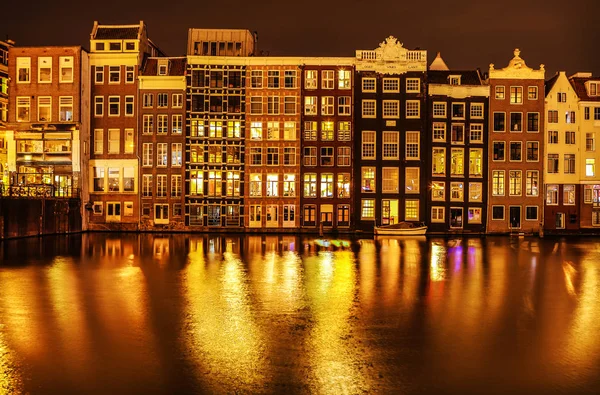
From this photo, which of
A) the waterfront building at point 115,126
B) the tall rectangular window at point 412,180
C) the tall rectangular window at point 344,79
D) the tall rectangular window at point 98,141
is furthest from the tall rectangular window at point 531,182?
the tall rectangular window at point 98,141

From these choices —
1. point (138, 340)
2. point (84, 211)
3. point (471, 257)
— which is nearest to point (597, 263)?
point (471, 257)

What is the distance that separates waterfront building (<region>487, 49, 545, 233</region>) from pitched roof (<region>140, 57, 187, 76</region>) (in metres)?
41.4

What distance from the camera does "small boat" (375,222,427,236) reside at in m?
69.0

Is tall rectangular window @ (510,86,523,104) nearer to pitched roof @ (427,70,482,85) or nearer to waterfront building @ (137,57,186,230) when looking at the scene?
pitched roof @ (427,70,482,85)

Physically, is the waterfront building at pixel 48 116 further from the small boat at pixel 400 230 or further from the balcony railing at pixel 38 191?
the small boat at pixel 400 230

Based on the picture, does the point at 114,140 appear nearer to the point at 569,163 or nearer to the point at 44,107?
the point at 44,107

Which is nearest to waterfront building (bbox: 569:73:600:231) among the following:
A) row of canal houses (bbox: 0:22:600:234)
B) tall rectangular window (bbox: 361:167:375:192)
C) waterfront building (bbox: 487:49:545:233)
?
row of canal houses (bbox: 0:22:600:234)

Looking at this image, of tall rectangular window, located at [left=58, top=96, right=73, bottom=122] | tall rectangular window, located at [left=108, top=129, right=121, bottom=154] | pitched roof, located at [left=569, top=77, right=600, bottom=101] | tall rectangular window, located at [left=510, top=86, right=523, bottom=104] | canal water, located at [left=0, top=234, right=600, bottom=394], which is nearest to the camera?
canal water, located at [left=0, top=234, right=600, bottom=394]

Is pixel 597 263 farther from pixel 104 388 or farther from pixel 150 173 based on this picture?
pixel 150 173

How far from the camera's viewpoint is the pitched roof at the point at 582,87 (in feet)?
246

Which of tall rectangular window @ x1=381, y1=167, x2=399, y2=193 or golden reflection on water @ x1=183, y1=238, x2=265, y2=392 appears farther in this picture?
tall rectangular window @ x1=381, y1=167, x2=399, y2=193

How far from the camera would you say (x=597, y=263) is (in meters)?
42.4

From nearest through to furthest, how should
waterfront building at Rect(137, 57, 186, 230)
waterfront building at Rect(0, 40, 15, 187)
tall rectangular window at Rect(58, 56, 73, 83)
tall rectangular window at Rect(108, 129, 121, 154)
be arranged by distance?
1. tall rectangular window at Rect(58, 56, 73, 83)
2. waterfront building at Rect(0, 40, 15, 187)
3. waterfront building at Rect(137, 57, 186, 230)
4. tall rectangular window at Rect(108, 129, 121, 154)

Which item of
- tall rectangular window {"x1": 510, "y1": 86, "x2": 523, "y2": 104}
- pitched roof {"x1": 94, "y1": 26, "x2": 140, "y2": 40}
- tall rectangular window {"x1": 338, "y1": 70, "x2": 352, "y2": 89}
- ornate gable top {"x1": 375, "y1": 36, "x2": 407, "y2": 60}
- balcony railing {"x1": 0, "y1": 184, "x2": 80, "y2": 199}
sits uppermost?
pitched roof {"x1": 94, "y1": 26, "x2": 140, "y2": 40}
